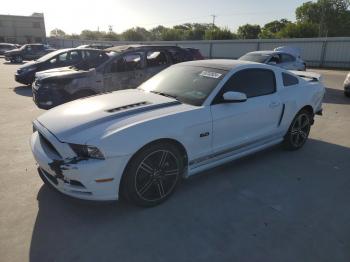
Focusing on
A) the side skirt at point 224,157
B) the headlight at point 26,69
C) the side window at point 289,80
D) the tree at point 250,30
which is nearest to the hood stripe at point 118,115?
the side skirt at point 224,157

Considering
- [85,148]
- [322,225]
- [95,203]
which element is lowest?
[322,225]

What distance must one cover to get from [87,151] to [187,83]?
185 centimetres

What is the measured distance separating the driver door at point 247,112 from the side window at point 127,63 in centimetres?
418

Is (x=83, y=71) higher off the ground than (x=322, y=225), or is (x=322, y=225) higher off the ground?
(x=83, y=71)

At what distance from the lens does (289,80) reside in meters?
5.19

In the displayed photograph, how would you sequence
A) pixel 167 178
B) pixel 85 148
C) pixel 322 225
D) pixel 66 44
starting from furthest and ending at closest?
pixel 66 44 < pixel 167 178 < pixel 322 225 < pixel 85 148

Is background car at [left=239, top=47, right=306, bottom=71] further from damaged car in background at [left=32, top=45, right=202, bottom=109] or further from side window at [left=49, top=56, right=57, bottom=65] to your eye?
side window at [left=49, top=56, right=57, bottom=65]

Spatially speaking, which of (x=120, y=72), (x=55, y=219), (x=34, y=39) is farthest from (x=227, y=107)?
(x=34, y=39)

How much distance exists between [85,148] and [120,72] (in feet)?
17.0

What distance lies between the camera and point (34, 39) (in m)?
69.8

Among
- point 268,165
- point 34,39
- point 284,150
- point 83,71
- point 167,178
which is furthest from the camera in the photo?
point 34,39

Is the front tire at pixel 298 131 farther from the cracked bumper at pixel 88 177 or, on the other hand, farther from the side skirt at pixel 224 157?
the cracked bumper at pixel 88 177

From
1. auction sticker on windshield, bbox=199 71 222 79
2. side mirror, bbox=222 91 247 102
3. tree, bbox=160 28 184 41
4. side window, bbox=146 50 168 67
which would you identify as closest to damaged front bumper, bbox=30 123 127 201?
side mirror, bbox=222 91 247 102

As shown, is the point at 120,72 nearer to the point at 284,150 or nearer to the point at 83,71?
the point at 83,71
